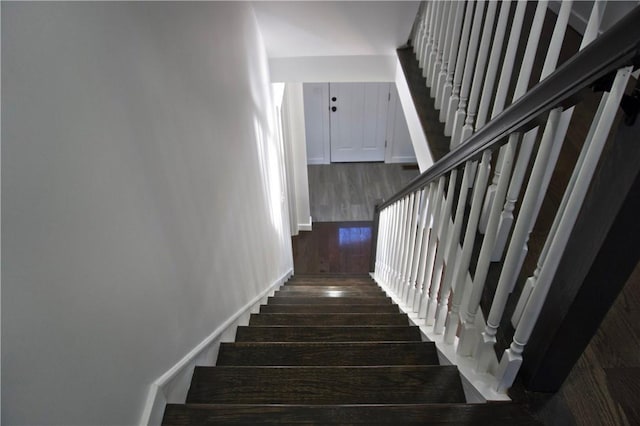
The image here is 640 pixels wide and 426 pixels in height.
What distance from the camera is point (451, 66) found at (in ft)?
6.65

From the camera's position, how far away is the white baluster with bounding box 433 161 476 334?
1.21 m

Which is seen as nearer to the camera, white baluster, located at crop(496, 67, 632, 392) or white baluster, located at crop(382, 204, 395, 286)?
white baluster, located at crop(496, 67, 632, 392)

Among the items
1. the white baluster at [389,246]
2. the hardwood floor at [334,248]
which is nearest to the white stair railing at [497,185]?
the white baluster at [389,246]

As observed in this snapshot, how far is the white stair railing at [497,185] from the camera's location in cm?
74

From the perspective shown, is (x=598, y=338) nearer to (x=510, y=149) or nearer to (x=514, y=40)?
(x=510, y=149)

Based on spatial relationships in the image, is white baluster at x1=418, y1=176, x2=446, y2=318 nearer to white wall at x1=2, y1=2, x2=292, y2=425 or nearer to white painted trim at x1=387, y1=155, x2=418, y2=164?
white wall at x1=2, y1=2, x2=292, y2=425

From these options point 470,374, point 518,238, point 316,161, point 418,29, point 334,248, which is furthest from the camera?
point 316,161

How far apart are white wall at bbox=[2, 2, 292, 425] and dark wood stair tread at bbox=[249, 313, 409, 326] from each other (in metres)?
0.54

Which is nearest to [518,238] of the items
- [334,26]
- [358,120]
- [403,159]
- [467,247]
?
[467,247]

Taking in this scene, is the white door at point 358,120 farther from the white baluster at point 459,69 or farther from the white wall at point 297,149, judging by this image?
the white baluster at point 459,69

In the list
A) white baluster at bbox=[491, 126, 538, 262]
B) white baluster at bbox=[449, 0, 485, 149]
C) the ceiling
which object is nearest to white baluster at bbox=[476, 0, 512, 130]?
white baluster at bbox=[449, 0, 485, 149]

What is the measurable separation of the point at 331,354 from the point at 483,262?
0.71m

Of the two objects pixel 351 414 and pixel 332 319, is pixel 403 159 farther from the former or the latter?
pixel 351 414

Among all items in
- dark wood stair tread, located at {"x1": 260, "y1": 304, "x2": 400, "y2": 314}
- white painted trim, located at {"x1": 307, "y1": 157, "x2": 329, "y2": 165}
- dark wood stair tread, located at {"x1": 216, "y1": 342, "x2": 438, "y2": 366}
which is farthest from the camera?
white painted trim, located at {"x1": 307, "y1": 157, "x2": 329, "y2": 165}
